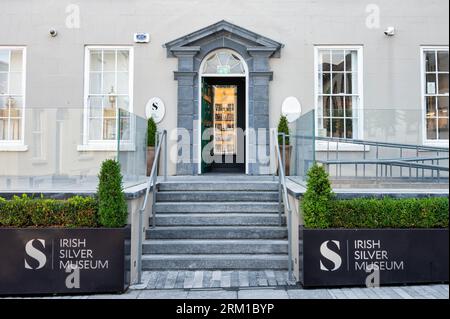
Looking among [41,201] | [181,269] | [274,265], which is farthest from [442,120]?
[41,201]

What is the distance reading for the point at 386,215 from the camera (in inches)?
192

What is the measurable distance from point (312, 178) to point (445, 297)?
6.42 feet

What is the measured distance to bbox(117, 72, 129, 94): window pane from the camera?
9.12 metres

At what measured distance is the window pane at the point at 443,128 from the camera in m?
4.57

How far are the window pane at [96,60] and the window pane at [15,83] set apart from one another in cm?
167

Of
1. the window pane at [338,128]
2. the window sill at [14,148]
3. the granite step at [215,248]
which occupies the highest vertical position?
the window pane at [338,128]

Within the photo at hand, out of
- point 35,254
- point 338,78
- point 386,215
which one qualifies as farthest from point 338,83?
point 35,254

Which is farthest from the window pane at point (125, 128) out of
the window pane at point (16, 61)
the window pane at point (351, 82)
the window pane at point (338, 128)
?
the window pane at point (351, 82)

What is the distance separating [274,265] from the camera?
5.41 m

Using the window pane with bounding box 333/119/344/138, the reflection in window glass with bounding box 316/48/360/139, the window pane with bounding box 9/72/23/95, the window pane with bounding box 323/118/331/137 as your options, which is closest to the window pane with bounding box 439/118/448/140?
the window pane with bounding box 333/119/344/138

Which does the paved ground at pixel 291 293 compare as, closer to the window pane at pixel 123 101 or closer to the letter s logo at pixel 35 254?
the letter s logo at pixel 35 254

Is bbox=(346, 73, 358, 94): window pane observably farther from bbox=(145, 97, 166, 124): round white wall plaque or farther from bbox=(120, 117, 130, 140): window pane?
bbox=(120, 117, 130, 140): window pane
